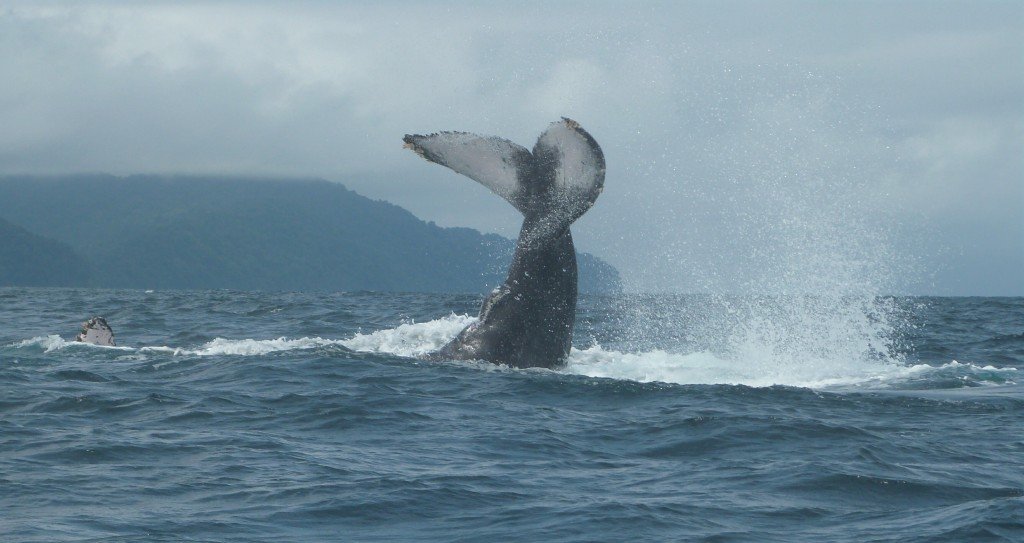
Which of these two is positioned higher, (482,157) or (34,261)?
(34,261)

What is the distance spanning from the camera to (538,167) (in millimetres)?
10977

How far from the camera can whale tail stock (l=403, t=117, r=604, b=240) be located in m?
10.6

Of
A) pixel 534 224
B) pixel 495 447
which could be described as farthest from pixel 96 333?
pixel 495 447

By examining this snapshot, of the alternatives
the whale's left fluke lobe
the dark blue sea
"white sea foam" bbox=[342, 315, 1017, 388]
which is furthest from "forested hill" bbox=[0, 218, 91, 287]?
the whale's left fluke lobe

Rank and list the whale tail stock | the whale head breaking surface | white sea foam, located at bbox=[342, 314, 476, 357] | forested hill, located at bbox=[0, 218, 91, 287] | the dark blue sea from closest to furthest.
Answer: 1. the dark blue sea
2. the whale tail stock
3. white sea foam, located at bbox=[342, 314, 476, 357]
4. the whale head breaking surface
5. forested hill, located at bbox=[0, 218, 91, 287]

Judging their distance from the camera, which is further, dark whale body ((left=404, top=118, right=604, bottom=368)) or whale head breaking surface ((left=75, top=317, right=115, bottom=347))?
whale head breaking surface ((left=75, top=317, right=115, bottom=347))

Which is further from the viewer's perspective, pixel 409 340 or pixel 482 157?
pixel 409 340

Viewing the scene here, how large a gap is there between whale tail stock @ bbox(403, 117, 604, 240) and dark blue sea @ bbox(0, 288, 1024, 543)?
1.78m

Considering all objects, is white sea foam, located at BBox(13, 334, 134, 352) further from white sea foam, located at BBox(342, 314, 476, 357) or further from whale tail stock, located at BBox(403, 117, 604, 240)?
whale tail stock, located at BBox(403, 117, 604, 240)

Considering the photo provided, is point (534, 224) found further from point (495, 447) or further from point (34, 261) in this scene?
point (34, 261)

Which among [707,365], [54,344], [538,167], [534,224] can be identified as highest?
[538,167]

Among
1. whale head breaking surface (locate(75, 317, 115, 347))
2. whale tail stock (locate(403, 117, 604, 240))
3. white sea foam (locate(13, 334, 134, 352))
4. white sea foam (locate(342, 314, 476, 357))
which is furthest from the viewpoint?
A: whale head breaking surface (locate(75, 317, 115, 347))

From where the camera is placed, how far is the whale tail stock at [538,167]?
10.6 m

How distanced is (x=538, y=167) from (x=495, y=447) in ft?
9.97
